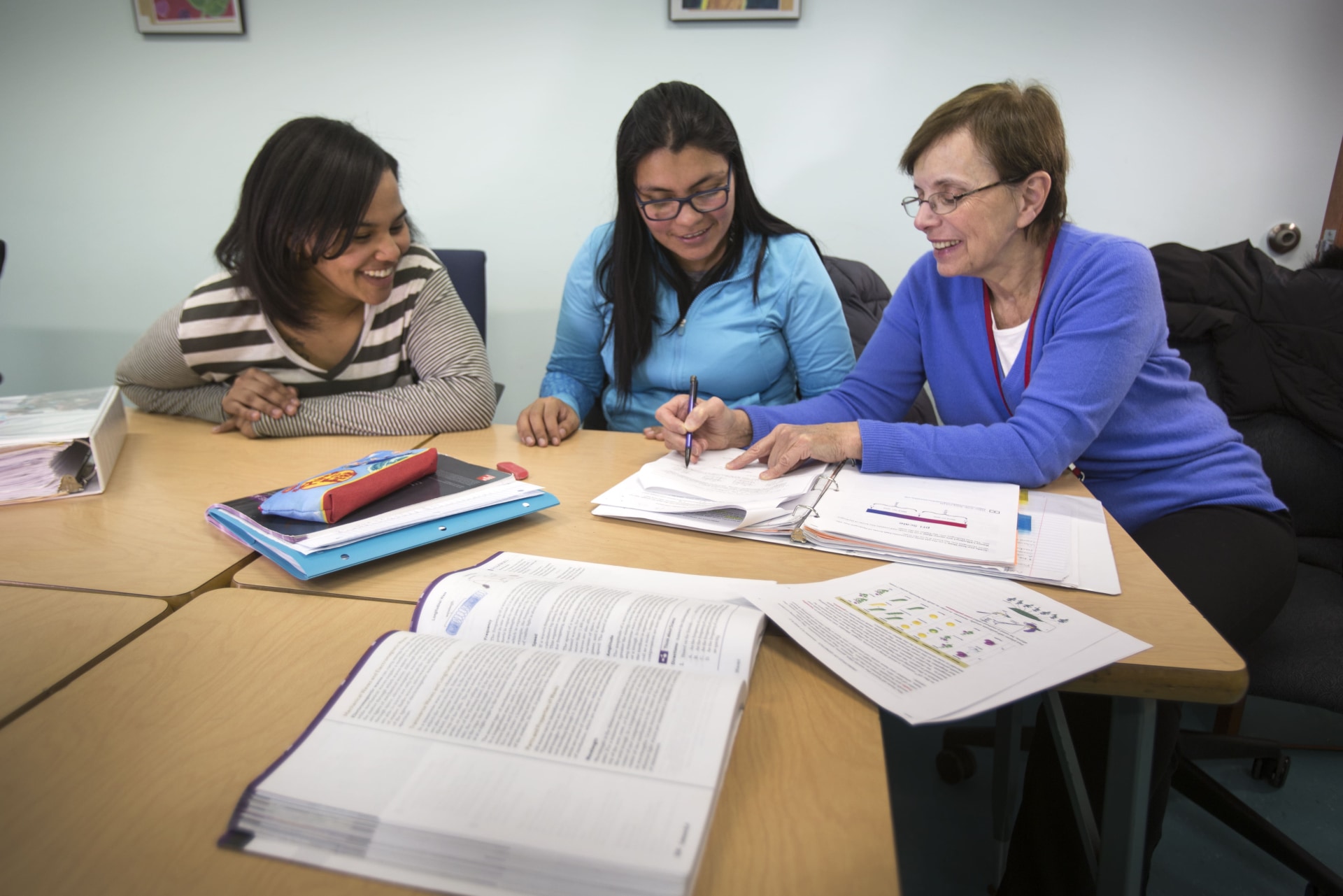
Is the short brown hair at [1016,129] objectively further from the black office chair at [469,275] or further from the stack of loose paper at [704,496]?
the black office chair at [469,275]

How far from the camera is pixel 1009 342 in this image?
1.25 metres

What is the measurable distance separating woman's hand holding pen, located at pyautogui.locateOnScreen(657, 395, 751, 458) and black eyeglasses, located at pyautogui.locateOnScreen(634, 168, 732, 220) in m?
0.42

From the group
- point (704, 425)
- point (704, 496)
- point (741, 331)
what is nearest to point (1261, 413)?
point (741, 331)

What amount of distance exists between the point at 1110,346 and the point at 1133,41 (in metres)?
1.56

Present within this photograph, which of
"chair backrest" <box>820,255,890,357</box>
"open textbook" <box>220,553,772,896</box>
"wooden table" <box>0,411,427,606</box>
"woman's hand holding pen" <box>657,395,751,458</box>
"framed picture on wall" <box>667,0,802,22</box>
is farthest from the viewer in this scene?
"framed picture on wall" <box>667,0,802,22</box>

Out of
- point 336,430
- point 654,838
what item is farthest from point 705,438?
point 654,838

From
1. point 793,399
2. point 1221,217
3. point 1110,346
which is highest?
point 1221,217

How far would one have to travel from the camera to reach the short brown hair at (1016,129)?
113cm

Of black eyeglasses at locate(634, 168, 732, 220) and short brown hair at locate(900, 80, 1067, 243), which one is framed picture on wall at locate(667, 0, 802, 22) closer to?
black eyeglasses at locate(634, 168, 732, 220)

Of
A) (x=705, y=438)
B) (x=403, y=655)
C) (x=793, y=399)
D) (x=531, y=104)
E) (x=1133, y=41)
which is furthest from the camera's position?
(x=531, y=104)

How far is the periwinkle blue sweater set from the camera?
1069mm

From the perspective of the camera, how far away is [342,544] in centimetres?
82

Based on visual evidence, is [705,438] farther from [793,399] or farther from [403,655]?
[403,655]

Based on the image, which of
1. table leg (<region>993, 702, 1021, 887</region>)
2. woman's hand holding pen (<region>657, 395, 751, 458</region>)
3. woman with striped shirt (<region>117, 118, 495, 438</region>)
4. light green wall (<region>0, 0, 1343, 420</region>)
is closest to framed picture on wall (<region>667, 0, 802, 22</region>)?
light green wall (<region>0, 0, 1343, 420</region>)
